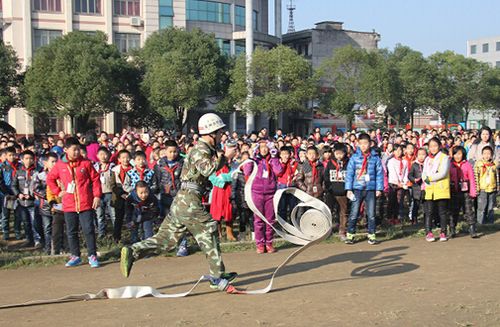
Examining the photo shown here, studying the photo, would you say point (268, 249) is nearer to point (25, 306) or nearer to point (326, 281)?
point (326, 281)

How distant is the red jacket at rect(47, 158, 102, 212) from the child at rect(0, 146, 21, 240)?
2.60 m

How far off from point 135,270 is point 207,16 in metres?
46.8

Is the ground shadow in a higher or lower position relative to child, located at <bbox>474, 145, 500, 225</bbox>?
lower

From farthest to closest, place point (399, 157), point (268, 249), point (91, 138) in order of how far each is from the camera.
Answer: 1. point (91, 138)
2. point (399, 157)
3. point (268, 249)

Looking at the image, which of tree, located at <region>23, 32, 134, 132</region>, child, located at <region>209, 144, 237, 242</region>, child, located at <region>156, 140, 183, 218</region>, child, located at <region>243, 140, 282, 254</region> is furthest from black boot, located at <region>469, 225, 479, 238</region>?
tree, located at <region>23, 32, 134, 132</region>

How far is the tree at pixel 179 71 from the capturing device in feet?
122

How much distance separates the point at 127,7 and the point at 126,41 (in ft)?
9.91

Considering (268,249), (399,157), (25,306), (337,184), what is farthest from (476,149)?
(25,306)

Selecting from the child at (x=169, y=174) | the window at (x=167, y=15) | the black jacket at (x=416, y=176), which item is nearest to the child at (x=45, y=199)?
the child at (x=169, y=174)

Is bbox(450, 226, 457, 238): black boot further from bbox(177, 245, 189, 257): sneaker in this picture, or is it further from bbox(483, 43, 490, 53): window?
bbox(483, 43, 490, 53): window

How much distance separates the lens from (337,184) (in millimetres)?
10820

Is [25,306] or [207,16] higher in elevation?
[207,16]

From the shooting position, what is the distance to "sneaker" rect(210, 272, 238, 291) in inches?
265

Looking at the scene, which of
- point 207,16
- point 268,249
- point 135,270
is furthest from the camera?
point 207,16
